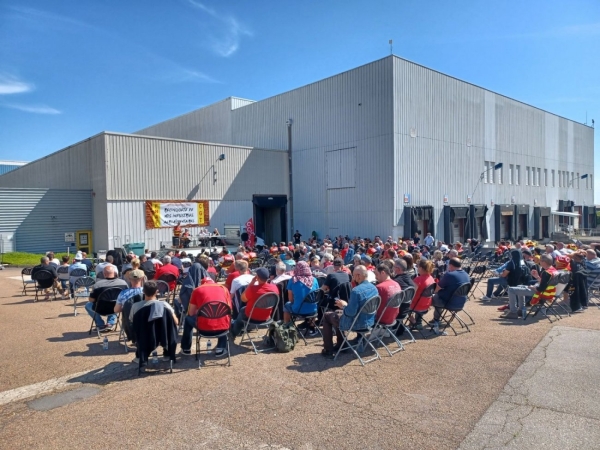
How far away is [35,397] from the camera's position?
4.77 meters

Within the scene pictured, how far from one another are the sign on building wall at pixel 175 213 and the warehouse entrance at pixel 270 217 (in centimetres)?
372

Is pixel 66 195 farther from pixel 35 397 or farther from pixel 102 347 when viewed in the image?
pixel 35 397

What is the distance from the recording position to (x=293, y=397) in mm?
4672

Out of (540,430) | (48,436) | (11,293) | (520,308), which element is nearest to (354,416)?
(540,430)

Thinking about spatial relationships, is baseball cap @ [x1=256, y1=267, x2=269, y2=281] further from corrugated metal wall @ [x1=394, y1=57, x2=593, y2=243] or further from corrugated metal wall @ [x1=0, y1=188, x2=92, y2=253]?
corrugated metal wall @ [x1=0, y1=188, x2=92, y2=253]

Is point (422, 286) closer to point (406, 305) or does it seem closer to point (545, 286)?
point (406, 305)

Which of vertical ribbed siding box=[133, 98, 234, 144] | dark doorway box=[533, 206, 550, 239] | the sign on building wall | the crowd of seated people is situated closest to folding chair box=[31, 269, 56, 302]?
the crowd of seated people

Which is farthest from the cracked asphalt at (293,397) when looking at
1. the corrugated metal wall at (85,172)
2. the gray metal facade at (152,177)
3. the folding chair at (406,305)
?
the corrugated metal wall at (85,172)

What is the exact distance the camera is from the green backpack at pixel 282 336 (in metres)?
6.28

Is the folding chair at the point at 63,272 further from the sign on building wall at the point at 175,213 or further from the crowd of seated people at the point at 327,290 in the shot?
the sign on building wall at the point at 175,213

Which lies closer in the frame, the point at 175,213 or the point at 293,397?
the point at 293,397

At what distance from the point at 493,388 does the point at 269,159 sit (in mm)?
23842

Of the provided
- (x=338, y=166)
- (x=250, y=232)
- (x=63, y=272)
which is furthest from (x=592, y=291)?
(x=250, y=232)

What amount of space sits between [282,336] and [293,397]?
165cm
